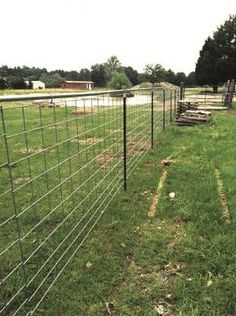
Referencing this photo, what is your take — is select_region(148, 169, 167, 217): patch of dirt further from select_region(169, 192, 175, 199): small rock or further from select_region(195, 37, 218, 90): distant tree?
select_region(195, 37, 218, 90): distant tree

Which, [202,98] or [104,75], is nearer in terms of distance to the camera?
[202,98]

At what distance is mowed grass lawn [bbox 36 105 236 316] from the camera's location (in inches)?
111

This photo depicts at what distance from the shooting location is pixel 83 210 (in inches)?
178

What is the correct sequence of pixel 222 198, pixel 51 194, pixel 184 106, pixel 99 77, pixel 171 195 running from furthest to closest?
pixel 99 77 → pixel 184 106 → pixel 51 194 → pixel 171 195 → pixel 222 198

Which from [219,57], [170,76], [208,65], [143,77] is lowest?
[143,77]

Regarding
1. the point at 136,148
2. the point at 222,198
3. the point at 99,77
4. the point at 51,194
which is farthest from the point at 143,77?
the point at 222,198

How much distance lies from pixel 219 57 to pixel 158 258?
4228 cm

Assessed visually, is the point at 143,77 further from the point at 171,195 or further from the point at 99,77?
the point at 171,195

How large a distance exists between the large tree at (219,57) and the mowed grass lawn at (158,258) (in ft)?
125

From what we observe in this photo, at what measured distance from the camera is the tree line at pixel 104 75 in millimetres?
70062

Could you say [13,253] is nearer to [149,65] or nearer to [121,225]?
[121,225]

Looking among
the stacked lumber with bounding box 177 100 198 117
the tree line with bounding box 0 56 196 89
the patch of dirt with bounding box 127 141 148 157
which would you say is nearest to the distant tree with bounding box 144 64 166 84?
the tree line with bounding box 0 56 196 89

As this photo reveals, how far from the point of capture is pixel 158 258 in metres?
3.49

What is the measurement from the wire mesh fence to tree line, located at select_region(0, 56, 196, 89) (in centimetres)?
4748
